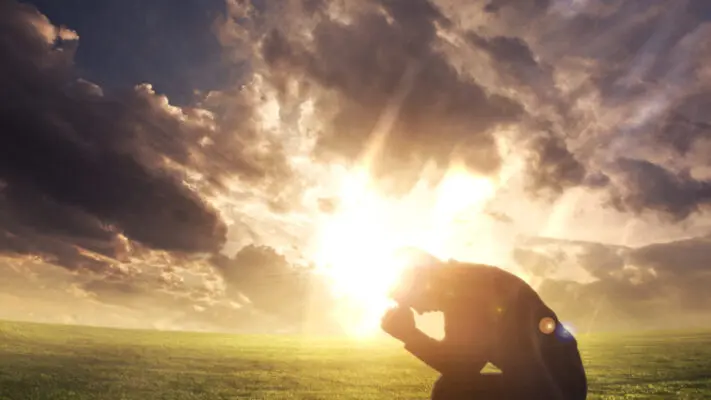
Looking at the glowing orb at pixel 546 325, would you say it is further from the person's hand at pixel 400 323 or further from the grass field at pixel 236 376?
the grass field at pixel 236 376

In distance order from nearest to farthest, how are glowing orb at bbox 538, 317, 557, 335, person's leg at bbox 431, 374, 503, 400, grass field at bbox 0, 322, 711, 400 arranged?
person's leg at bbox 431, 374, 503, 400
glowing orb at bbox 538, 317, 557, 335
grass field at bbox 0, 322, 711, 400

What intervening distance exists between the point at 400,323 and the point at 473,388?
1.89 m

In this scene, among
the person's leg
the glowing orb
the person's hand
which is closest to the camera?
the person's hand

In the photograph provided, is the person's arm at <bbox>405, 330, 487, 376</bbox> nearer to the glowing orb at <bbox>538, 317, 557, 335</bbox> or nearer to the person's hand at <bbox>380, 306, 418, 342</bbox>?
the person's hand at <bbox>380, 306, 418, 342</bbox>

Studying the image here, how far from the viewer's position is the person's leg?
9.03 metres

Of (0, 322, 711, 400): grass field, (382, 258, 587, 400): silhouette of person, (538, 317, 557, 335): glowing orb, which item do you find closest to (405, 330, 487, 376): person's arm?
(382, 258, 587, 400): silhouette of person

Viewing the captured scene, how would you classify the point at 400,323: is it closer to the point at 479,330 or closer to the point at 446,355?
the point at 446,355

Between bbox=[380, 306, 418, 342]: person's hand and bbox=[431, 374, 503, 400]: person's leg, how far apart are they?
1.22 m

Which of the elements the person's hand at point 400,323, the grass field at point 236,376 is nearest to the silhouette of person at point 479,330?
the person's hand at point 400,323

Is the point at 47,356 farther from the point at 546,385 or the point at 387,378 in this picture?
the point at 546,385

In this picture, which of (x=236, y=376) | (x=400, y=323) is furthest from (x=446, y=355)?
(x=236, y=376)

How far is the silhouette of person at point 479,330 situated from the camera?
8.88 meters

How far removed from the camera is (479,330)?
29.7ft

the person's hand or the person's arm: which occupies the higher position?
the person's hand
